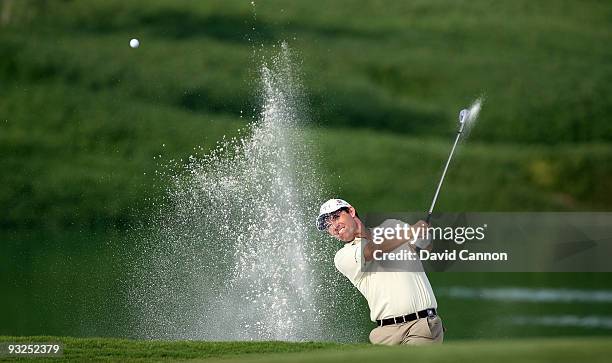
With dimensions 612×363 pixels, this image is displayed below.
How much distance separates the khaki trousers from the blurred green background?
34.6ft

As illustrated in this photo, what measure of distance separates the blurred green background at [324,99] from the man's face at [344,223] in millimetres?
10215

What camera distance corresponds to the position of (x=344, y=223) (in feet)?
18.2

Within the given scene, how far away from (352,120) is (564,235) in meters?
4.34

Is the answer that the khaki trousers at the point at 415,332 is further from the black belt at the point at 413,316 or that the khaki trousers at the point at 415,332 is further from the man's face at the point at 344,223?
the man's face at the point at 344,223

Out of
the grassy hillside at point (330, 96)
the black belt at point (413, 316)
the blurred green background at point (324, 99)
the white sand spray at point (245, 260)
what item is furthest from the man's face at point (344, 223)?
the grassy hillside at point (330, 96)

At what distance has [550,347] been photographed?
358 cm

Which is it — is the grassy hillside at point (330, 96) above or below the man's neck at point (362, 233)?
above

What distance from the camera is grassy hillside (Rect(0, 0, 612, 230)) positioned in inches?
691

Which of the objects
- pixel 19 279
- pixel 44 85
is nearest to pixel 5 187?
pixel 44 85

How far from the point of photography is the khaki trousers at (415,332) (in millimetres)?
5188

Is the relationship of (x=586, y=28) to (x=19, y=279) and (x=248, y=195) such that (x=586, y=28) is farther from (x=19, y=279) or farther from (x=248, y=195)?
(x=19, y=279)

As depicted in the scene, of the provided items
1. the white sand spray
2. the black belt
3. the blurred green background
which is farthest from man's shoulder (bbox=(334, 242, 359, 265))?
the blurred green background

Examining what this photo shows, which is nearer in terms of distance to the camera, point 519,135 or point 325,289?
point 325,289

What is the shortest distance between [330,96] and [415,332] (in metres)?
13.8
